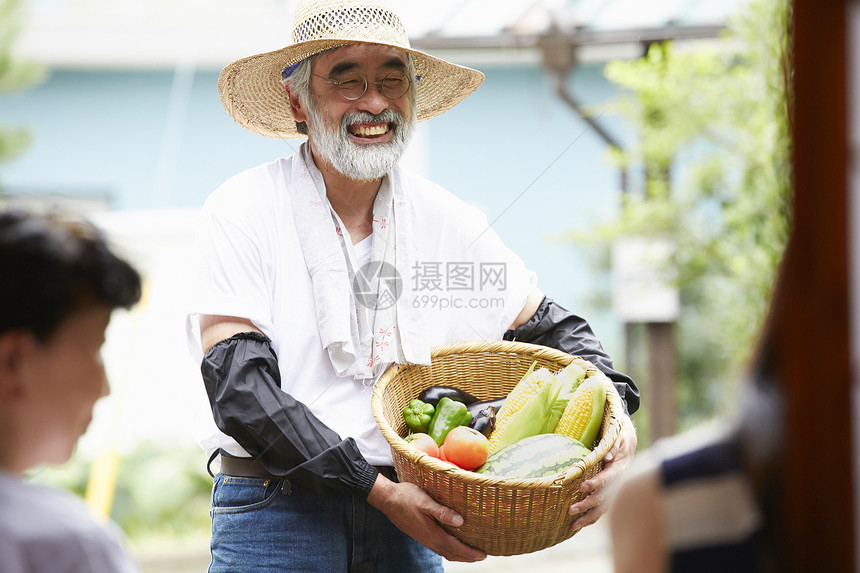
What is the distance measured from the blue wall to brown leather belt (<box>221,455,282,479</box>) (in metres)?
1.64

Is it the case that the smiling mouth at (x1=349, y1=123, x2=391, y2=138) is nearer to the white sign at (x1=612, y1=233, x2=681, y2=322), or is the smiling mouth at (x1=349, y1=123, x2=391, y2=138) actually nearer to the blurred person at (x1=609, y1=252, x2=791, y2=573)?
the blurred person at (x1=609, y1=252, x2=791, y2=573)

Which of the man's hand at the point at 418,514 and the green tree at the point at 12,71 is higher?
the green tree at the point at 12,71

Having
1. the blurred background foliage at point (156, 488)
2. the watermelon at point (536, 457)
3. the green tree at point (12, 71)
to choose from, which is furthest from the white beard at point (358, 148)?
Result: the blurred background foliage at point (156, 488)

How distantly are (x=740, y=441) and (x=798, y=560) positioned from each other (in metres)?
0.11

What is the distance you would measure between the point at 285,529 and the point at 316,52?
0.94 metres

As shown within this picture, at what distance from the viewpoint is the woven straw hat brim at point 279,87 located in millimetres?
1782

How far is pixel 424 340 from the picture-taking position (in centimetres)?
171

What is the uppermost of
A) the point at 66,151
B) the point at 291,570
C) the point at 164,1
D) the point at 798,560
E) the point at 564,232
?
the point at 164,1

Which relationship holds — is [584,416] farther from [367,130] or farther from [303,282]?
[367,130]

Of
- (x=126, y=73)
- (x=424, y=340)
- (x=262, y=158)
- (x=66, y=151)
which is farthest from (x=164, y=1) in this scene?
(x=424, y=340)

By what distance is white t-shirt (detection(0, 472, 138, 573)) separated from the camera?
869mm

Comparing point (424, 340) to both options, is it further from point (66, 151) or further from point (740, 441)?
point (66, 151)

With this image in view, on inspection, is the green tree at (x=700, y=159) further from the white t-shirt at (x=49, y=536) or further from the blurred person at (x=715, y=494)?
the white t-shirt at (x=49, y=536)

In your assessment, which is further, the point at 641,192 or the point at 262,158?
the point at 641,192
